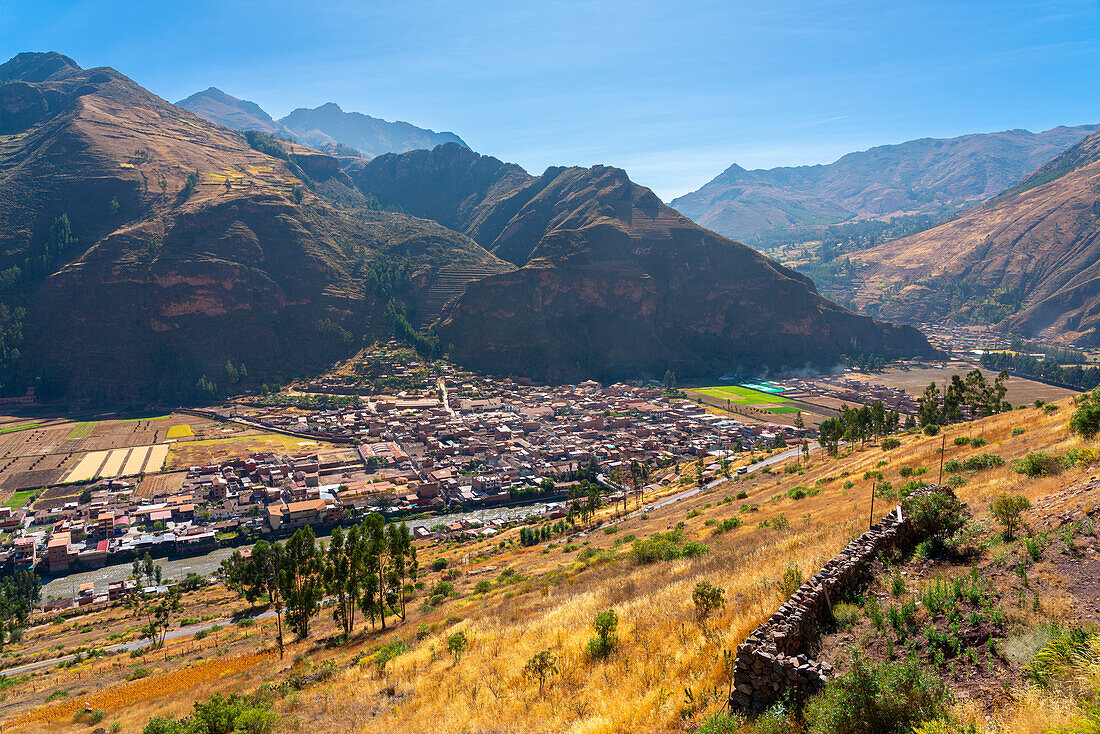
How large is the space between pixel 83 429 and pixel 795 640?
99.8 metres

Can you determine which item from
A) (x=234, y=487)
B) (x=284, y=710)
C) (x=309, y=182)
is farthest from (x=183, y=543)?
(x=309, y=182)

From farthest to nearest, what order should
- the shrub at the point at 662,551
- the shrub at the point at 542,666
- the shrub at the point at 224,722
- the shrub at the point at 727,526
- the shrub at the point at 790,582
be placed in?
the shrub at the point at 727,526, the shrub at the point at 662,551, the shrub at the point at 224,722, the shrub at the point at 542,666, the shrub at the point at 790,582

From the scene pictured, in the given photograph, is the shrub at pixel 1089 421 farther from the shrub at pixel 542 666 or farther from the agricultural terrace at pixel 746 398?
the agricultural terrace at pixel 746 398

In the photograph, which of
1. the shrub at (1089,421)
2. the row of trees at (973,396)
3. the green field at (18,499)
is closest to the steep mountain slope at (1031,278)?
the row of trees at (973,396)

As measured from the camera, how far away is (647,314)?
424 feet

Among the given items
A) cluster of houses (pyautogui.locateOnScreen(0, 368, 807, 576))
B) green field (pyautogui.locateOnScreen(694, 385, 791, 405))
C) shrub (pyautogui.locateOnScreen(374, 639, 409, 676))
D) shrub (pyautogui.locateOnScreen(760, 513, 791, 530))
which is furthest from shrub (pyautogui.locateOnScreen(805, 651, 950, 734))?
green field (pyautogui.locateOnScreen(694, 385, 791, 405))

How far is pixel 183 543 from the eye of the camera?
4656 centimetres

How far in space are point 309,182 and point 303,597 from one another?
638 ft

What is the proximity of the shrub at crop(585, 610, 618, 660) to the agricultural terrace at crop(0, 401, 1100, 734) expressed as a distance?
154 millimetres

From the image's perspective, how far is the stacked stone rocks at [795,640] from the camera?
260 inches

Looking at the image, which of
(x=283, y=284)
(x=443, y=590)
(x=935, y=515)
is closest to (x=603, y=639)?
(x=935, y=515)

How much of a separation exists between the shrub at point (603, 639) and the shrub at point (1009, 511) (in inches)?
297

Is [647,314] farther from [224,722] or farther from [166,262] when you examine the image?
[224,722]

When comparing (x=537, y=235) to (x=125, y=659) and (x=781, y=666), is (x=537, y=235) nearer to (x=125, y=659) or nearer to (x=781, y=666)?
(x=125, y=659)
